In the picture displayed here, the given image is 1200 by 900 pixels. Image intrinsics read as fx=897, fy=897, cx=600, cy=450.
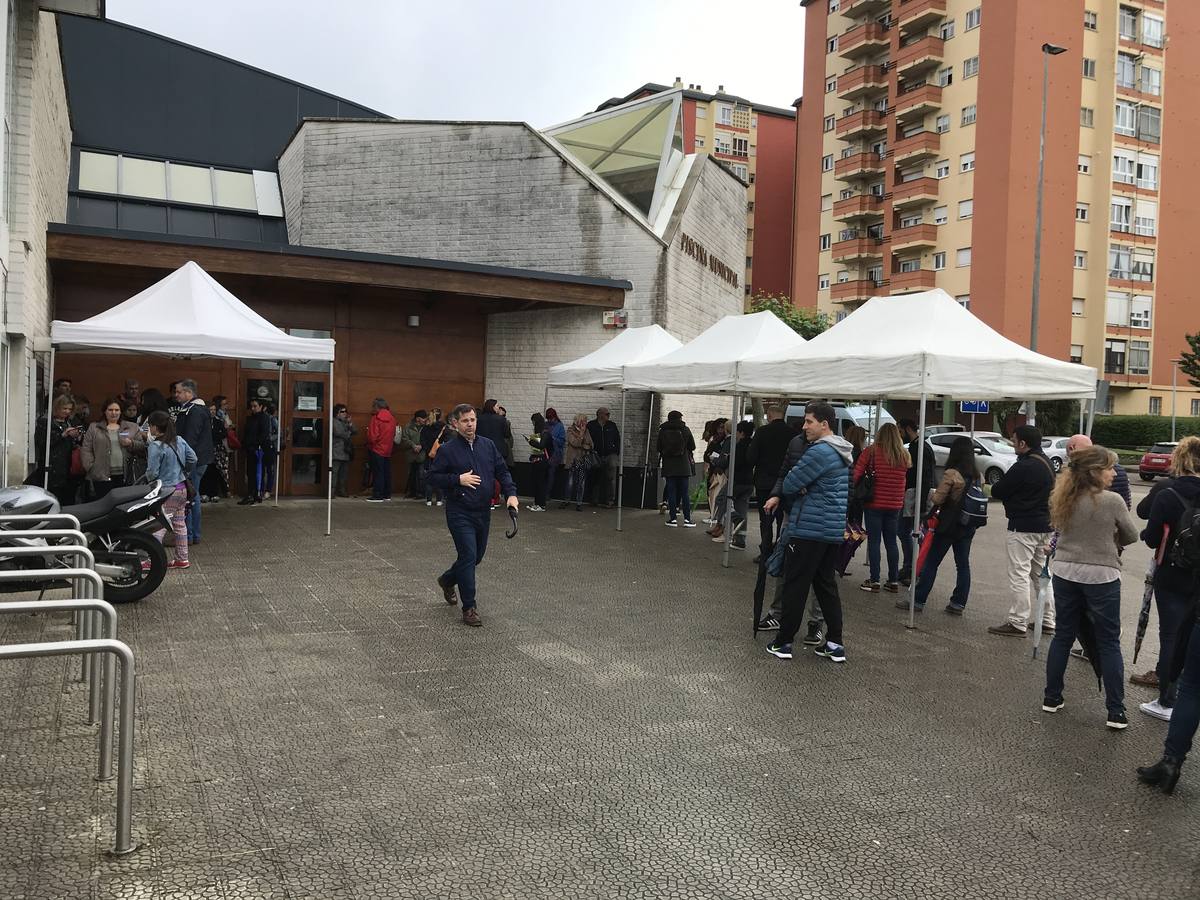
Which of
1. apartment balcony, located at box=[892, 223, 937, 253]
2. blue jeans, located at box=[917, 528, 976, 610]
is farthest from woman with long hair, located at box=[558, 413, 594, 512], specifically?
apartment balcony, located at box=[892, 223, 937, 253]

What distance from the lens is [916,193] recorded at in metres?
48.5

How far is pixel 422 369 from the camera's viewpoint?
54.9 feet

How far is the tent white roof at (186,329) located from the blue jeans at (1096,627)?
28.0ft

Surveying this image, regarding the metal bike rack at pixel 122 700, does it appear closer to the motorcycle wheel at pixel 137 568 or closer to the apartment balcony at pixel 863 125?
the motorcycle wheel at pixel 137 568

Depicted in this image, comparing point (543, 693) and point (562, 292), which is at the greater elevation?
point (562, 292)

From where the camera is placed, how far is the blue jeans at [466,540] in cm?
708

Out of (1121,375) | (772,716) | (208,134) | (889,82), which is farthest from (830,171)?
(772,716)

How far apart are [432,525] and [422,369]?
4.85 meters

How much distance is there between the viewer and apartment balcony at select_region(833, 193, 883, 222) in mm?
51781

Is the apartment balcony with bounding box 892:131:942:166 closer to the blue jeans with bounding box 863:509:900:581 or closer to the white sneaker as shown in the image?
the blue jeans with bounding box 863:509:900:581

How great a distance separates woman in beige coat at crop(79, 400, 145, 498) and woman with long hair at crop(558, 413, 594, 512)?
688 centimetres

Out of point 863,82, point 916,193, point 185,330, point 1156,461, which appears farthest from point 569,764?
point 863,82

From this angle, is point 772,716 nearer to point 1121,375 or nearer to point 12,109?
point 12,109

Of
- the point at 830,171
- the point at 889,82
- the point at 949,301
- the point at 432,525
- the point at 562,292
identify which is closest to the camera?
the point at 949,301
